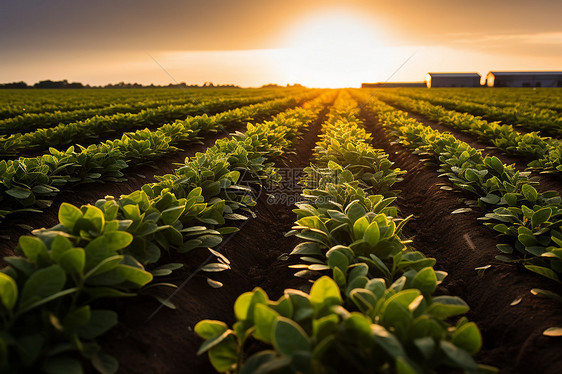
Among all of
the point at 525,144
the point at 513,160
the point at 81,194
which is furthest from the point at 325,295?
the point at 513,160

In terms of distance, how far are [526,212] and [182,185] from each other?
3.11m

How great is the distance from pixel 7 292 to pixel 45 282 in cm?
14

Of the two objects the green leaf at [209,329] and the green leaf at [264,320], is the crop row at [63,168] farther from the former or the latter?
the green leaf at [264,320]

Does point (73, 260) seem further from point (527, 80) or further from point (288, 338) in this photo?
point (527, 80)

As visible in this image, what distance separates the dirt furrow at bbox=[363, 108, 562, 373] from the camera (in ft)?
6.87

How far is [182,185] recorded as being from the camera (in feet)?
11.0

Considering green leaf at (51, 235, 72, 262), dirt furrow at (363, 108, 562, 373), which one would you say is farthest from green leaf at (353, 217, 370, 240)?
green leaf at (51, 235, 72, 262)

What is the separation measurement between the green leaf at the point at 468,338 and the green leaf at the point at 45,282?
5.85 ft

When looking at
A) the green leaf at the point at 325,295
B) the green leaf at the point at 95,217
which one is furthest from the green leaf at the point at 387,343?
the green leaf at the point at 95,217

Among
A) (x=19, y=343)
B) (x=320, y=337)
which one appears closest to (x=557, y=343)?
(x=320, y=337)

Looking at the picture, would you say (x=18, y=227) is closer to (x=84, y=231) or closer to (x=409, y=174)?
(x=84, y=231)

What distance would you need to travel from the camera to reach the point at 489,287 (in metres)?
2.78

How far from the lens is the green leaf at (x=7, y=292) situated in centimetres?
145

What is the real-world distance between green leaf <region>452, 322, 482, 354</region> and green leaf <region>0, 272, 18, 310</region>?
1.91 meters
